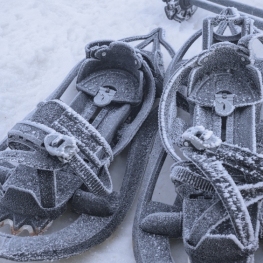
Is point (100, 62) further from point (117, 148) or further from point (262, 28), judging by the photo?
point (262, 28)

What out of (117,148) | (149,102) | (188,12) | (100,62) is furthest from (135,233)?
(188,12)

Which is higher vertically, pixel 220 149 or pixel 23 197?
pixel 220 149

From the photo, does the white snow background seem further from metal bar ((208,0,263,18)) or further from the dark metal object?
metal bar ((208,0,263,18))

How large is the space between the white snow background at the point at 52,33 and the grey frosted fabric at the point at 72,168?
0.80 feet

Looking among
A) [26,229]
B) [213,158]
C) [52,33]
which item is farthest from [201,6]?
[26,229]

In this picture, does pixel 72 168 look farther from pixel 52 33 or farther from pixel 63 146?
pixel 52 33

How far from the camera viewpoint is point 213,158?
2.78ft

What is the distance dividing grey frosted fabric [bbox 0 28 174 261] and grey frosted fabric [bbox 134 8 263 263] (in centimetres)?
8

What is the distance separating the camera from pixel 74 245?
→ 98 cm

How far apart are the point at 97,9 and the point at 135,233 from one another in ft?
3.71

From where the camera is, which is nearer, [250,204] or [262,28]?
[250,204]

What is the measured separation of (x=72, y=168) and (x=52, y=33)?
94 cm

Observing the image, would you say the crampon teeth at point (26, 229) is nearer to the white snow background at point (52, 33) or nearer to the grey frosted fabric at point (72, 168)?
the grey frosted fabric at point (72, 168)

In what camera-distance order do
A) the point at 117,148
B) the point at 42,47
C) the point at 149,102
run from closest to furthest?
the point at 117,148 → the point at 149,102 → the point at 42,47
